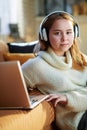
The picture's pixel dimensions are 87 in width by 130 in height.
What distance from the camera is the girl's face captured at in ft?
4.75

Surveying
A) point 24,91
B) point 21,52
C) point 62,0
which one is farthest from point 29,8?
point 24,91

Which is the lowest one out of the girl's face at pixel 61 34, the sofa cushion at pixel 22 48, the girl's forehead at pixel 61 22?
the sofa cushion at pixel 22 48

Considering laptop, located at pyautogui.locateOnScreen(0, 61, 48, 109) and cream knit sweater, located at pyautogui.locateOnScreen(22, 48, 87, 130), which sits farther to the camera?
cream knit sweater, located at pyautogui.locateOnScreen(22, 48, 87, 130)

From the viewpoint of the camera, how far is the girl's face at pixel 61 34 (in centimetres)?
145

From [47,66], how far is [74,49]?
19cm

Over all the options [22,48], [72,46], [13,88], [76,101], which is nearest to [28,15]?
[22,48]

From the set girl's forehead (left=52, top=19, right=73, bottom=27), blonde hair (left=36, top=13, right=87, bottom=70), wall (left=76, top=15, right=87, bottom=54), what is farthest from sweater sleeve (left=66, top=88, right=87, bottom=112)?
wall (left=76, top=15, right=87, bottom=54)

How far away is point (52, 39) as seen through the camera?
146cm

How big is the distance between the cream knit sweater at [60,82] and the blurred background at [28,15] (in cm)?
335

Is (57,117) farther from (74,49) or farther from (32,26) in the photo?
(32,26)

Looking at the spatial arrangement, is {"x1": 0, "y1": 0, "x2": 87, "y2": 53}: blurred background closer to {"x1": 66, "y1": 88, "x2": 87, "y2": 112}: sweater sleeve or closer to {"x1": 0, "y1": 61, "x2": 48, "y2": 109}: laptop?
{"x1": 66, "y1": 88, "x2": 87, "y2": 112}: sweater sleeve

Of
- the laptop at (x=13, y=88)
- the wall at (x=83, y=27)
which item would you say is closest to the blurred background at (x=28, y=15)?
the wall at (x=83, y=27)

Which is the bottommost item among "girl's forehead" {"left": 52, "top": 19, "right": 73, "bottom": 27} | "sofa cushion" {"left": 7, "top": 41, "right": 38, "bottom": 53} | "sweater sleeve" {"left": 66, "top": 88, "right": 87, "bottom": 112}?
"sweater sleeve" {"left": 66, "top": 88, "right": 87, "bottom": 112}

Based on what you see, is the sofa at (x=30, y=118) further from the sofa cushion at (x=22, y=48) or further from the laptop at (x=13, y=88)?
the sofa cushion at (x=22, y=48)
